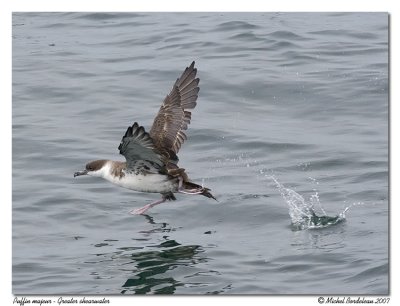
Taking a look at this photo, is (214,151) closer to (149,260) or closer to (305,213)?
(305,213)

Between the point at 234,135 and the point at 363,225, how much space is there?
3525 mm

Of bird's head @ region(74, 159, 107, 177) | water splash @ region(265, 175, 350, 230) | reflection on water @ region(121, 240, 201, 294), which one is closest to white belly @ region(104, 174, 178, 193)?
bird's head @ region(74, 159, 107, 177)

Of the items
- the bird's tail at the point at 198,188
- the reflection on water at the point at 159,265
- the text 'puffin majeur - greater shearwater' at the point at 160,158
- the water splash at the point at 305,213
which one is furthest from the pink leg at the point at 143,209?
the water splash at the point at 305,213

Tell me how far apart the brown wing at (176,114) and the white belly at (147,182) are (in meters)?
0.54

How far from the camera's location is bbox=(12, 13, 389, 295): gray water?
411 inches

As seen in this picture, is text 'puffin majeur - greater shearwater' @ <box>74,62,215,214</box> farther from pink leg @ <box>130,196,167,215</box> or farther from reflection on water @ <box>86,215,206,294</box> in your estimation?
reflection on water @ <box>86,215,206,294</box>

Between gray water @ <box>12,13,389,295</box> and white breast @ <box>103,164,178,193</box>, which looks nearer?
gray water @ <box>12,13,389,295</box>

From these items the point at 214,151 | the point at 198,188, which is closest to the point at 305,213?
the point at 198,188

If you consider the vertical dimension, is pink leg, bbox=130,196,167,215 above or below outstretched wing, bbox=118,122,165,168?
below

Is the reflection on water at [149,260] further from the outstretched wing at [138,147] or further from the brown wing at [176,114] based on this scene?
the brown wing at [176,114]

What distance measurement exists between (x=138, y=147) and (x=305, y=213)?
91.3 inches

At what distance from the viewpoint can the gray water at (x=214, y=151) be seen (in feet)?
34.2

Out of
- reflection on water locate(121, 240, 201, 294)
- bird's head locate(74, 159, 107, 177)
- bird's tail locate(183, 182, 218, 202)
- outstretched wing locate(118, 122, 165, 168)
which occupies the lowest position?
reflection on water locate(121, 240, 201, 294)

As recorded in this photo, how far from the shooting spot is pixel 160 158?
11.6m
